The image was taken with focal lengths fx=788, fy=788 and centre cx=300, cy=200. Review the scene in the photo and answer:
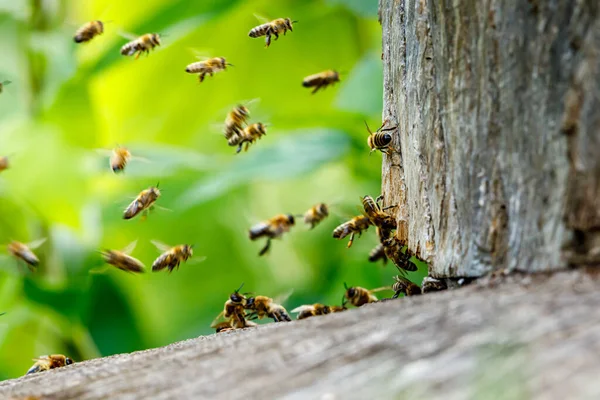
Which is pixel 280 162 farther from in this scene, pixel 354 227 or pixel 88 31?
pixel 354 227

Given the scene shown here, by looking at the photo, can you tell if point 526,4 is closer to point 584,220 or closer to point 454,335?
point 584,220

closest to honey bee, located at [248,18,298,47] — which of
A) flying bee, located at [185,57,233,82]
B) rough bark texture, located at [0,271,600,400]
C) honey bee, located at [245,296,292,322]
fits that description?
flying bee, located at [185,57,233,82]

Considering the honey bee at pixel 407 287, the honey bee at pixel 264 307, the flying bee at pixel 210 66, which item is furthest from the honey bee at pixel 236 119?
the honey bee at pixel 407 287

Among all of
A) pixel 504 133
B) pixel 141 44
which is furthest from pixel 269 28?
pixel 504 133

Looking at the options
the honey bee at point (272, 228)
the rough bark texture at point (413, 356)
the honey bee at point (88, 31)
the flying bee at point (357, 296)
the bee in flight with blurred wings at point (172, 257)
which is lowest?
the bee in flight with blurred wings at point (172, 257)

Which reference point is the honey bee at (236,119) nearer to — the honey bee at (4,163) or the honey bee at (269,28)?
the honey bee at (269,28)

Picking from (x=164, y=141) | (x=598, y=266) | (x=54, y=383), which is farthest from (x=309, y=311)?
(x=164, y=141)
